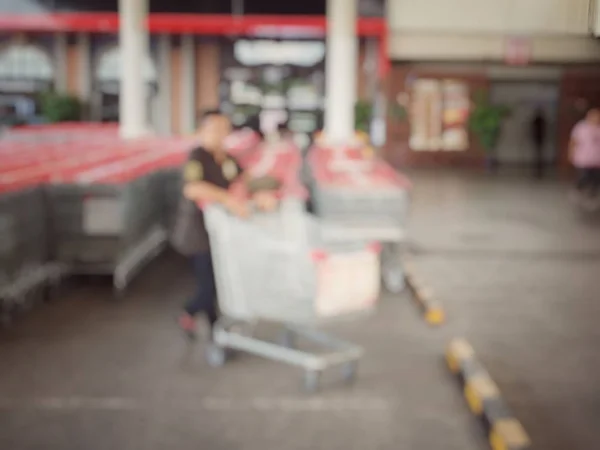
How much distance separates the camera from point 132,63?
16641 mm

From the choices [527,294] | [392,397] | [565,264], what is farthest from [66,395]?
[565,264]

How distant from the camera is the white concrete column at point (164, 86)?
27062mm

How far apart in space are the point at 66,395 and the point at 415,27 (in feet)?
67.7

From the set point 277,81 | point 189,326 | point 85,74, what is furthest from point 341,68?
point 85,74

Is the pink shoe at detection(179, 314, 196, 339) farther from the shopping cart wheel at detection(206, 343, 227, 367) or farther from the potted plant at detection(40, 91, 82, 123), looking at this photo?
the potted plant at detection(40, 91, 82, 123)

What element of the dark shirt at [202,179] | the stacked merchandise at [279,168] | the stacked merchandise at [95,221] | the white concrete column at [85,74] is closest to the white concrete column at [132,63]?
the stacked merchandise at [279,168]

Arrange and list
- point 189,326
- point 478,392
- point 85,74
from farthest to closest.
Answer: point 85,74 < point 189,326 < point 478,392

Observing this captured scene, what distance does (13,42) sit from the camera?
2708cm

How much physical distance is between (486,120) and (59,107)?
12131 millimetres

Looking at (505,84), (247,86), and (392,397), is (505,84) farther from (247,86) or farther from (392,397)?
(392,397)

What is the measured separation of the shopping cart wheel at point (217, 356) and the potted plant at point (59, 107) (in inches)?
861

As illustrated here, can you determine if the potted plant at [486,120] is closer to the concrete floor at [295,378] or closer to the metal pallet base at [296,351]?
Answer: the concrete floor at [295,378]

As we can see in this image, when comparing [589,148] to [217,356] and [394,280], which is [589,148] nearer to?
[394,280]

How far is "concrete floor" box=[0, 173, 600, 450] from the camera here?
13.4 ft
